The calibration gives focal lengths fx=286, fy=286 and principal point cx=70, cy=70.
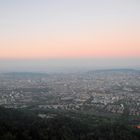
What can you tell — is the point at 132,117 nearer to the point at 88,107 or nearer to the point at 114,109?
the point at 114,109

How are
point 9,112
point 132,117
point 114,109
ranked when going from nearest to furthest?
1. point 9,112
2. point 132,117
3. point 114,109

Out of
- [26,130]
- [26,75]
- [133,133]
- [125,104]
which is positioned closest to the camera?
[26,130]

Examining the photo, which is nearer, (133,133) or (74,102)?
(133,133)

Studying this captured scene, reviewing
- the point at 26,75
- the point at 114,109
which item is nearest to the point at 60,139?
the point at 114,109

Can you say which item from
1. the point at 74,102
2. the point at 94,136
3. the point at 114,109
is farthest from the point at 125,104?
the point at 94,136

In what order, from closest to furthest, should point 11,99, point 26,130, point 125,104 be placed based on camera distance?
point 26,130 < point 125,104 < point 11,99

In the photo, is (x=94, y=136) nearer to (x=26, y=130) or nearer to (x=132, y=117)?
(x=26, y=130)

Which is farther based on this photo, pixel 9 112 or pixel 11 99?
pixel 11 99

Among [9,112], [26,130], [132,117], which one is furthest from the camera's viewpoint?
[132,117]

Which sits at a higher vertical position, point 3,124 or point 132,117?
point 3,124
